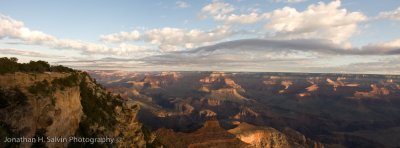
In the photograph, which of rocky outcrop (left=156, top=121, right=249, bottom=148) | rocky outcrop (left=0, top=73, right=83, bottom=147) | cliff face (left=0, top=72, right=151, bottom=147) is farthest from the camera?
rocky outcrop (left=156, top=121, right=249, bottom=148)

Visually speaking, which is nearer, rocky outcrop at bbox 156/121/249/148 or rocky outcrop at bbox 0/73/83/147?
rocky outcrop at bbox 0/73/83/147

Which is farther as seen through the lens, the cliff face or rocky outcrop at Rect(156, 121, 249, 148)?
rocky outcrop at Rect(156, 121, 249, 148)

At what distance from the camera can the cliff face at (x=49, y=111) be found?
36.7 m

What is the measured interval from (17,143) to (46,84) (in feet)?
30.2

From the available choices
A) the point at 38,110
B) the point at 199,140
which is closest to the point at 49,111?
the point at 38,110

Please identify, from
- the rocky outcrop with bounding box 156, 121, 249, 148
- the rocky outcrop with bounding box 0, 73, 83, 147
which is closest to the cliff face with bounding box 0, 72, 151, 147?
the rocky outcrop with bounding box 0, 73, 83, 147

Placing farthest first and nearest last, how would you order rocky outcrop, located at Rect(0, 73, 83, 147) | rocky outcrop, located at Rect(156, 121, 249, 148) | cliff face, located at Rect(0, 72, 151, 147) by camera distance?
rocky outcrop, located at Rect(156, 121, 249, 148)
cliff face, located at Rect(0, 72, 151, 147)
rocky outcrop, located at Rect(0, 73, 83, 147)

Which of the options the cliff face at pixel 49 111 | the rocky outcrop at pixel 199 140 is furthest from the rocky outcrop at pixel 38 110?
the rocky outcrop at pixel 199 140

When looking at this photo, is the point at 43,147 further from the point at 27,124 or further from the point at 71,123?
the point at 71,123

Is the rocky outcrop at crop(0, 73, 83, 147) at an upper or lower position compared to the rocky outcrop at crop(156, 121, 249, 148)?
upper

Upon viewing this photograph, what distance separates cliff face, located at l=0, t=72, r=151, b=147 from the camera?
36.7 meters

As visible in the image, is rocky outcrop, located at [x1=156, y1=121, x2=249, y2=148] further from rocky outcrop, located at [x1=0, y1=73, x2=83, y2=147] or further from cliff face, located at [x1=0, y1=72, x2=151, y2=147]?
rocky outcrop, located at [x1=0, y1=73, x2=83, y2=147]

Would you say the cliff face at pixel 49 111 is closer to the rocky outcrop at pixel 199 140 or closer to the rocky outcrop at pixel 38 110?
the rocky outcrop at pixel 38 110

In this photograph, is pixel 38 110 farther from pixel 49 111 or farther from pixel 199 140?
pixel 199 140
